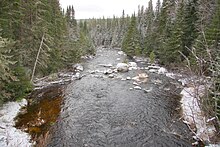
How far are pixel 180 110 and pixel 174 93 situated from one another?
3991 millimetres

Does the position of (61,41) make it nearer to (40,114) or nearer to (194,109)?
(40,114)

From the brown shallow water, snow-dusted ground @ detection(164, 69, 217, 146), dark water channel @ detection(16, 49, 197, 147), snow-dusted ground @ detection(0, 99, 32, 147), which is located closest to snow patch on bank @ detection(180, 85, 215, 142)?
snow-dusted ground @ detection(164, 69, 217, 146)

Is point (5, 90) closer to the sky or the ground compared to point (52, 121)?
closer to the sky

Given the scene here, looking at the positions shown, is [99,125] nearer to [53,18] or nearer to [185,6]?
[53,18]

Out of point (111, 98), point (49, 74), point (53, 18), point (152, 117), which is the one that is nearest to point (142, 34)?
point (53, 18)

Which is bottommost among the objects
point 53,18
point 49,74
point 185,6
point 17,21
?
point 49,74

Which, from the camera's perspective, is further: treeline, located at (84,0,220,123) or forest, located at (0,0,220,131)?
treeline, located at (84,0,220,123)

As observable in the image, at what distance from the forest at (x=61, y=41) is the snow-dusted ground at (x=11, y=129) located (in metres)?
0.79

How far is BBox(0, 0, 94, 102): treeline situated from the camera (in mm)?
15172

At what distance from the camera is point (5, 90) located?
15586 millimetres

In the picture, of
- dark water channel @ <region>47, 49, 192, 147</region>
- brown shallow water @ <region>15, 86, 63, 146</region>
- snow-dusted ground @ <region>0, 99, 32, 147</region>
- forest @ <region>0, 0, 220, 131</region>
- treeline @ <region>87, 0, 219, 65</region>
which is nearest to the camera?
snow-dusted ground @ <region>0, 99, 32, 147</region>

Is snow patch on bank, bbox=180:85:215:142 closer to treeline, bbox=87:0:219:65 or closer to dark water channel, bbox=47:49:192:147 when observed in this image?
dark water channel, bbox=47:49:192:147

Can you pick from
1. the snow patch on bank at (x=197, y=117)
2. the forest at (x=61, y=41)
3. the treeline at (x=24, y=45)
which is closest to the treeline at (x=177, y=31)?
the forest at (x=61, y=41)

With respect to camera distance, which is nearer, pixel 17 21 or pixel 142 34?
pixel 17 21
